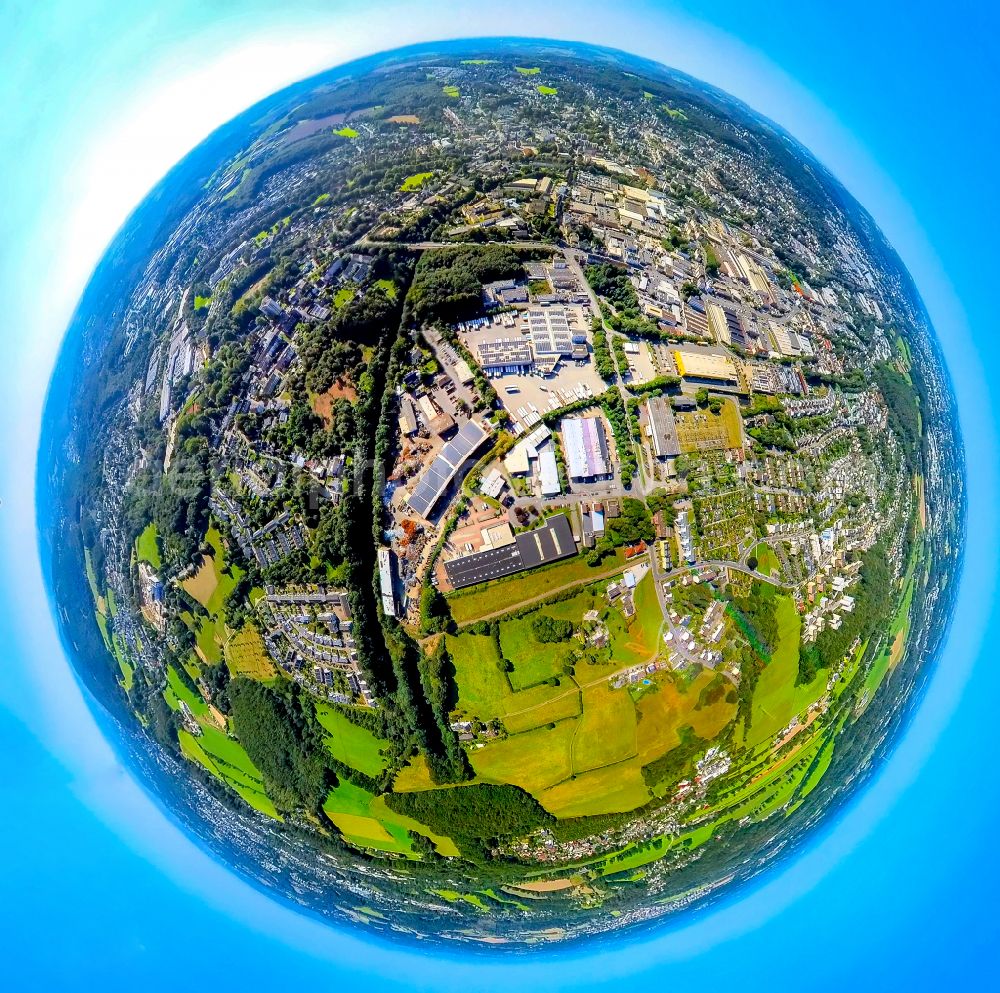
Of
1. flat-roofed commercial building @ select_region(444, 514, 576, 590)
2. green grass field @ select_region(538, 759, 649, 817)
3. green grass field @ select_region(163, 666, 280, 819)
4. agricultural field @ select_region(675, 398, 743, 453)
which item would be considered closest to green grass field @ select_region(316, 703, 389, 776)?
green grass field @ select_region(163, 666, 280, 819)

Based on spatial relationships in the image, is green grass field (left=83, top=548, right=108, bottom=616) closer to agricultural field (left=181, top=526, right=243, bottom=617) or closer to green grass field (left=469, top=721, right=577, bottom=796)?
agricultural field (left=181, top=526, right=243, bottom=617)

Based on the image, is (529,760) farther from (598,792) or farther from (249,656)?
(249,656)

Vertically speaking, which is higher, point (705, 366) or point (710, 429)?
point (705, 366)

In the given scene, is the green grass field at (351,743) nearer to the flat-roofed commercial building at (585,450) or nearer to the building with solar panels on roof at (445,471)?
the building with solar panels on roof at (445,471)

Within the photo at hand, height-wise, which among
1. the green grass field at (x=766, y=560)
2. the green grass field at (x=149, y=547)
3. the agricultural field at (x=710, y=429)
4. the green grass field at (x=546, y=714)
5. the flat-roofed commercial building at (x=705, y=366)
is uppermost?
the green grass field at (x=149, y=547)

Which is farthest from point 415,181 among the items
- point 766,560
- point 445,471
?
point 766,560

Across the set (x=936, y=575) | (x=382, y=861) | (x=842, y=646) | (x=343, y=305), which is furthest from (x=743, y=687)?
(x=343, y=305)

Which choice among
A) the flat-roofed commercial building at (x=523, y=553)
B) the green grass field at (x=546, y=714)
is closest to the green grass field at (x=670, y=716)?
the green grass field at (x=546, y=714)
